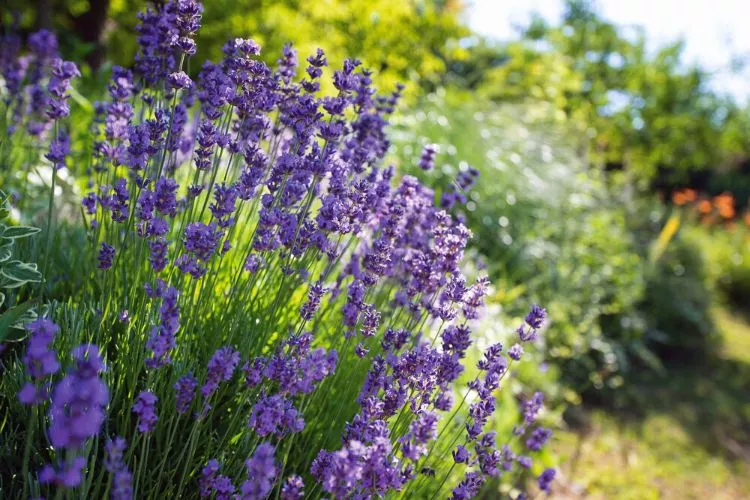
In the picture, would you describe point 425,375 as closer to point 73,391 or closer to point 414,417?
point 414,417

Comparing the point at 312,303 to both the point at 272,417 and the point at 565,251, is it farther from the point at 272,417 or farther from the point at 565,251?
the point at 565,251

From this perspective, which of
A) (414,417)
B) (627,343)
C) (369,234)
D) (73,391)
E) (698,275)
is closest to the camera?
(73,391)

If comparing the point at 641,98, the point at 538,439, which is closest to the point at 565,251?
the point at 538,439

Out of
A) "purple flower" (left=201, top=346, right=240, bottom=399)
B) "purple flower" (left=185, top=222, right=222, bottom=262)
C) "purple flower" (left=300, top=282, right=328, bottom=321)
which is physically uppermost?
"purple flower" (left=185, top=222, right=222, bottom=262)

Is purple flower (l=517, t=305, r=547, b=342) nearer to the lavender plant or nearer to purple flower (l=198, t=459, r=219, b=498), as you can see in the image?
the lavender plant

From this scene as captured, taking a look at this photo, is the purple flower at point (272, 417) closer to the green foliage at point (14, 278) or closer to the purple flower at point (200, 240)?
the purple flower at point (200, 240)

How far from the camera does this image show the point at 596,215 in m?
7.55

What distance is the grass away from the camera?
4.55 meters

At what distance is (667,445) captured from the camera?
5.42 metres

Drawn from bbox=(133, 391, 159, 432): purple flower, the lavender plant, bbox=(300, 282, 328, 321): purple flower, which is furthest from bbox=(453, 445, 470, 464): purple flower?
bbox=(133, 391, 159, 432): purple flower

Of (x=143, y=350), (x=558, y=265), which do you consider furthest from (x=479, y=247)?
(x=143, y=350)

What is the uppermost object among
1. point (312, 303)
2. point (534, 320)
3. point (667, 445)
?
point (534, 320)

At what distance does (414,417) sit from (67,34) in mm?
7887

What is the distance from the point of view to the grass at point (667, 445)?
14.9 ft
